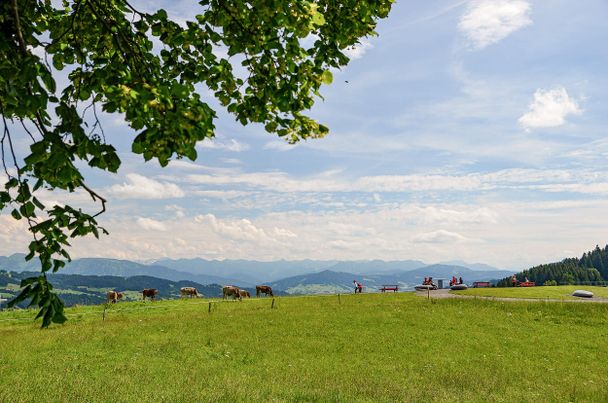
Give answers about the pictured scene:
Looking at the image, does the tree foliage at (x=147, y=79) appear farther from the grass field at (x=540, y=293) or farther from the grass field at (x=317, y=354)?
the grass field at (x=540, y=293)

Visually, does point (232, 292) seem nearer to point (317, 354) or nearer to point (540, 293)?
point (317, 354)

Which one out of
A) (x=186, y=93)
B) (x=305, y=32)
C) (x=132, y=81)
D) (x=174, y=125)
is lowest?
(x=174, y=125)

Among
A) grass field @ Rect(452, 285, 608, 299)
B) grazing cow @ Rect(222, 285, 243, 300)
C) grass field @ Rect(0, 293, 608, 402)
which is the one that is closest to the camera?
grass field @ Rect(0, 293, 608, 402)

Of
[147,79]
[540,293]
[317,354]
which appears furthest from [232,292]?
[147,79]

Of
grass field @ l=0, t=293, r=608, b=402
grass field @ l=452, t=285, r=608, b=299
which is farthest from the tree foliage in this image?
grass field @ l=452, t=285, r=608, b=299

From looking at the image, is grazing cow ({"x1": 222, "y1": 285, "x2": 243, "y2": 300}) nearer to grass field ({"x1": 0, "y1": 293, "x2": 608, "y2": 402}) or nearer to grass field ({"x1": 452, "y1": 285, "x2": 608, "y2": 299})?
grass field ({"x1": 0, "y1": 293, "x2": 608, "y2": 402})

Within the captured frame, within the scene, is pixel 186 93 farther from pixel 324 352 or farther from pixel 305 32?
pixel 324 352

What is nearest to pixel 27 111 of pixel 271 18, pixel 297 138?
pixel 271 18

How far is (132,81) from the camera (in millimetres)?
7770

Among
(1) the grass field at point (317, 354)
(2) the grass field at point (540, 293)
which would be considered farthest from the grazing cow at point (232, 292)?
(2) the grass field at point (540, 293)

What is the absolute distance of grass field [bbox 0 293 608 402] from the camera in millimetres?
14586

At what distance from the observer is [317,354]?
2495cm

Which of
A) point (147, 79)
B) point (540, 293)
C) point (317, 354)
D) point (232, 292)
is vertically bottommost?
point (317, 354)

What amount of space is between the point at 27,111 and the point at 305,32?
4803 mm
